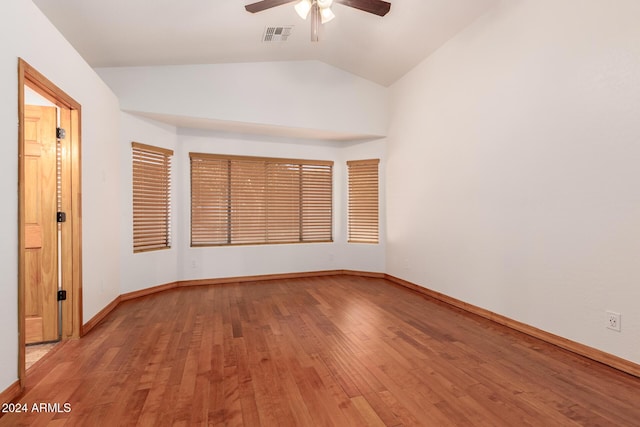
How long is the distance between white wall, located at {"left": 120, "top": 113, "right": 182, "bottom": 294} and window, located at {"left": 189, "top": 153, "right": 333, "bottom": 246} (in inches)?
13.6

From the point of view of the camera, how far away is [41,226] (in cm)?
279

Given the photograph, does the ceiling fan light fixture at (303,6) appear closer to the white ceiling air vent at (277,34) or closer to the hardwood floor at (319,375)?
the white ceiling air vent at (277,34)

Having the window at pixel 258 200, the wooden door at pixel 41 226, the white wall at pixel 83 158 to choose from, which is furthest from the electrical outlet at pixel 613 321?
the wooden door at pixel 41 226

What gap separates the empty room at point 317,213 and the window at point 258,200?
35 mm

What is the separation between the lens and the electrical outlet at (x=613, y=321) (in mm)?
2377

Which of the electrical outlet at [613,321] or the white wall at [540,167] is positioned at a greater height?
the white wall at [540,167]

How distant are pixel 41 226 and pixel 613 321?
191 inches

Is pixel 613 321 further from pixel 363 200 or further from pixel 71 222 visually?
pixel 71 222

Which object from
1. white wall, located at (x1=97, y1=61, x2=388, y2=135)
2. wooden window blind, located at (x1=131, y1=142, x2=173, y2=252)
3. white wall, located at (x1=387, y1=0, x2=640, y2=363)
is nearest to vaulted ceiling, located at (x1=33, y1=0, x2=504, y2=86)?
white wall, located at (x1=97, y1=61, x2=388, y2=135)

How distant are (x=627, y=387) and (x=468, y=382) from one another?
106 cm

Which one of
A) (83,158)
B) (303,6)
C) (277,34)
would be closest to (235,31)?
(277,34)

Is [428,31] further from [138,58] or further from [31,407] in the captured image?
[31,407]

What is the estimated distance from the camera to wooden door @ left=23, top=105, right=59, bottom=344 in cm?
276

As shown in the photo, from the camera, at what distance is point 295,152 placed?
563 cm
